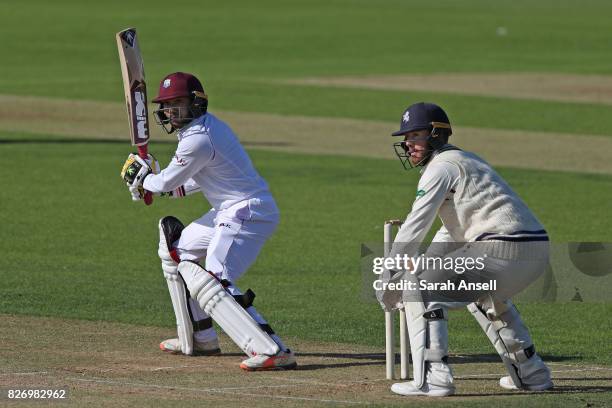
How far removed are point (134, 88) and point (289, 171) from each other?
1147 centimetres

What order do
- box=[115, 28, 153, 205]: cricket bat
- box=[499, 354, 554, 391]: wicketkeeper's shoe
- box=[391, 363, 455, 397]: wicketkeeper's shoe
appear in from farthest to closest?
box=[115, 28, 153, 205]: cricket bat → box=[499, 354, 554, 391]: wicketkeeper's shoe → box=[391, 363, 455, 397]: wicketkeeper's shoe

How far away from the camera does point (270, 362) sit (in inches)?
406

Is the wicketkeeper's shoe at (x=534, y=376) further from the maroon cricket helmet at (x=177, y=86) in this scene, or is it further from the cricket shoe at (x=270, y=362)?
the maroon cricket helmet at (x=177, y=86)

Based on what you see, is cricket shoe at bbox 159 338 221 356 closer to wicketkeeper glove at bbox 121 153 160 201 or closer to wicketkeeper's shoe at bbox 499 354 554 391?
wicketkeeper glove at bbox 121 153 160 201

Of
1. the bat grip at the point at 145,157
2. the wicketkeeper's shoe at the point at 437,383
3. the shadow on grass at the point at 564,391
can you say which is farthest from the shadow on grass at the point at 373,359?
the bat grip at the point at 145,157

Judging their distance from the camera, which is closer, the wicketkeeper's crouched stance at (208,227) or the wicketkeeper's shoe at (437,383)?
the wicketkeeper's shoe at (437,383)

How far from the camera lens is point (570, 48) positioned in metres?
48.3

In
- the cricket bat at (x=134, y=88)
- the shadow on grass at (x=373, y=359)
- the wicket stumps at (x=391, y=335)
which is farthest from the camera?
the cricket bat at (x=134, y=88)

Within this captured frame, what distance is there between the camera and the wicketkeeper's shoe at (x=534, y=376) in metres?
9.64

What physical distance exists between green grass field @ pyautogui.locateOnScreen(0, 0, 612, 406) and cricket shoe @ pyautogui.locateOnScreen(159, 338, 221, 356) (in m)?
1.06

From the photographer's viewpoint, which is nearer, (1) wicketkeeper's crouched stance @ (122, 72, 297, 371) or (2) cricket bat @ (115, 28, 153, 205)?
(1) wicketkeeper's crouched stance @ (122, 72, 297, 371)

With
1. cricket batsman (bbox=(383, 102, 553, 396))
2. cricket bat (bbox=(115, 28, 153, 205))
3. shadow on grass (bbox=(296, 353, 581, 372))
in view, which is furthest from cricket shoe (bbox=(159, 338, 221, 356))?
cricket batsman (bbox=(383, 102, 553, 396))

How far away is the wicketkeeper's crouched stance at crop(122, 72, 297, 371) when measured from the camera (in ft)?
34.2

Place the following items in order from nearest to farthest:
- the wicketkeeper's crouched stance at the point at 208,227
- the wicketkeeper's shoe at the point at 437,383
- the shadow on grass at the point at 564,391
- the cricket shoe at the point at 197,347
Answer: the wicketkeeper's shoe at the point at 437,383
the shadow on grass at the point at 564,391
the wicketkeeper's crouched stance at the point at 208,227
the cricket shoe at the point at 197,347
